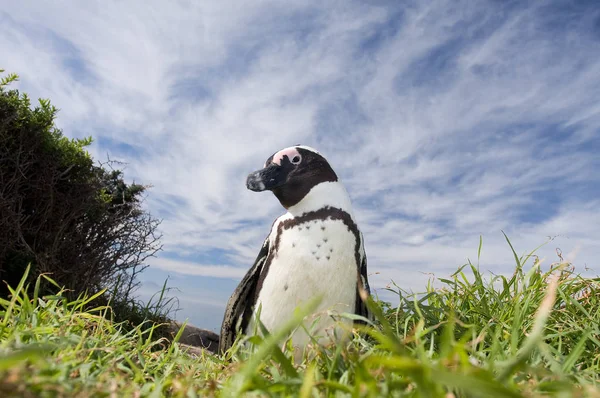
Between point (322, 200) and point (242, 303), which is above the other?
point (322, 200)

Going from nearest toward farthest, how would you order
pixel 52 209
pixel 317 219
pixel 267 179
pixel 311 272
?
pixel 311 272 < pixel 317 219 < pixel 267 179 < pixel 52 209

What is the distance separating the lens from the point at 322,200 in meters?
3.46

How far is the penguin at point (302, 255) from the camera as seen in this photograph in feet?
10.5

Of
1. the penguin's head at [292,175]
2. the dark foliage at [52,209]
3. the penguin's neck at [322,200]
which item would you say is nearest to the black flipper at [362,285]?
the penguin's neck at [322,200]

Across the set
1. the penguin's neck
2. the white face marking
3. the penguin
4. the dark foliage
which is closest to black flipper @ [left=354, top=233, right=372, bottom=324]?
the penguin

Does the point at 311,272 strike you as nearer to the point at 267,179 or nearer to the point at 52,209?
the point at 267,179

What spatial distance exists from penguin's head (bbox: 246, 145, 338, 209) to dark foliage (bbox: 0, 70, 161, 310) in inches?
115

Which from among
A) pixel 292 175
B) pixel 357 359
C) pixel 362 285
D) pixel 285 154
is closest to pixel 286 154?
pixel 285 154

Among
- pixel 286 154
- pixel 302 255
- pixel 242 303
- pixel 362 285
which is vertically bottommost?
pixel 242 303

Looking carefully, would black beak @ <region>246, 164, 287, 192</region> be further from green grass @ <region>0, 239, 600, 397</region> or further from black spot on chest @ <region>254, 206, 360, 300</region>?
green grass @ <region>0, 239, 600, 397</region>

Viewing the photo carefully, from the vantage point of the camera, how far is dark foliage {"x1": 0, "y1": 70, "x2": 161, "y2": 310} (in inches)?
232

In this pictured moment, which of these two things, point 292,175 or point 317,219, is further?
point 292,175

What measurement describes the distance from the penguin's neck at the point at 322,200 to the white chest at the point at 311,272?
0.47ft

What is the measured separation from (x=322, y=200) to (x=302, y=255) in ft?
1.55
